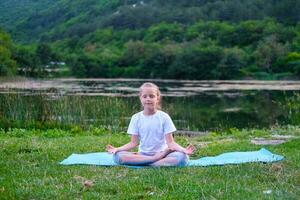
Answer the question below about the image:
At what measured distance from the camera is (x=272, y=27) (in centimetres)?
8138

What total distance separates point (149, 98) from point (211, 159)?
102cm

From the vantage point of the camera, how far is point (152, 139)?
6707mm

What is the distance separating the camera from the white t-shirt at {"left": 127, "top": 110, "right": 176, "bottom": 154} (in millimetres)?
6641

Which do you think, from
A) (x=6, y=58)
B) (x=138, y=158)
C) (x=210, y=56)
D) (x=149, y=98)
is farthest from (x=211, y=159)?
(x=210, y=56)

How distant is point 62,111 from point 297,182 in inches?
390

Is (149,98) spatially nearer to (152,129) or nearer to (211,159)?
(152,129)

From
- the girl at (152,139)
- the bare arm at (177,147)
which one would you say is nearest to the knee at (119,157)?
the girl at (152,139)

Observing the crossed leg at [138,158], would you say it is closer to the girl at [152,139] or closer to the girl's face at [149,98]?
the girl at [152,139]

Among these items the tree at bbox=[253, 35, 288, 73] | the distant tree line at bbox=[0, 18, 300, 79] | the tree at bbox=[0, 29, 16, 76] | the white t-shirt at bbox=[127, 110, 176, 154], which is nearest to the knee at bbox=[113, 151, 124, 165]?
the white t-shirt at bbox=[127, 110, 176, 154]

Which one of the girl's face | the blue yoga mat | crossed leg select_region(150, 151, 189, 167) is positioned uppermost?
the girl's face

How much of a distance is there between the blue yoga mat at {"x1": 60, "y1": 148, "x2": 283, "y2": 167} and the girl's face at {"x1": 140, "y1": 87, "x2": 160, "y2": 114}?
74 cm

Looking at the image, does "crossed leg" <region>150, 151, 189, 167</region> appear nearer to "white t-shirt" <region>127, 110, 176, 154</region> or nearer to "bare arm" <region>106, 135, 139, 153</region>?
"white t-shirt" <region>127, 110, 176, 154</region>

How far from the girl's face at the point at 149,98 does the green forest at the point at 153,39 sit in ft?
135

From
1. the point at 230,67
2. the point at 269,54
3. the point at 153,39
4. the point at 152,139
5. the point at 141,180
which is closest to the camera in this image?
the point at 141,180
